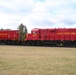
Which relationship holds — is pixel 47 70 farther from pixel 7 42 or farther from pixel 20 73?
pixel 7 42

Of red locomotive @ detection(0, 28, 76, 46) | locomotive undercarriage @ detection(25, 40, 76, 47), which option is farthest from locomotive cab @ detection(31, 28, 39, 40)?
locomotive undercarriage @ detection(25, 40, 76, 47)

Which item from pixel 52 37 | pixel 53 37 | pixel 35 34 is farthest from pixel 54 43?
pixel 35 34

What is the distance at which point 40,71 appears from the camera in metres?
12.3

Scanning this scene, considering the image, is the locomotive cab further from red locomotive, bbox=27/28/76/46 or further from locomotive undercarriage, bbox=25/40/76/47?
locomotive undercarriage, bbox=25/40/76/47

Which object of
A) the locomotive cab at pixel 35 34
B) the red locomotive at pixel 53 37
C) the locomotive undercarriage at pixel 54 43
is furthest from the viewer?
the locomotive cab at pixel 35 34

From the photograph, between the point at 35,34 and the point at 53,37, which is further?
the point at 35,34

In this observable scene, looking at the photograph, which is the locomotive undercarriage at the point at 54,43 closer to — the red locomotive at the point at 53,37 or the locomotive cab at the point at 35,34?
the red locomotive at the point at 53,37

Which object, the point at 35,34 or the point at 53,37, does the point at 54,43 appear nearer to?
the point at 53,37

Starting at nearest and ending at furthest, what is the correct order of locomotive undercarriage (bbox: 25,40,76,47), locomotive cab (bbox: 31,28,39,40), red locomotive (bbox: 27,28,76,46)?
locomotive undercarriage (bbox: 25,40,76,47)
red locomotive (bbox: 27,28,76,46)
locomotive cab (bbox: 31,28,39,40)

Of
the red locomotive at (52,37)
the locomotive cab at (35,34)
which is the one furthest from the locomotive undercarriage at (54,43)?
the locomotive cab at (35,34)

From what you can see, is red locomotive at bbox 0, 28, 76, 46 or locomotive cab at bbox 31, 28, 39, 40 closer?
red locomotive at bbox 0, 28, 76, 46

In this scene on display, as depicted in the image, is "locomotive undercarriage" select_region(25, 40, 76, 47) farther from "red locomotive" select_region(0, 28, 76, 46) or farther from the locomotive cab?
the locomotive cab

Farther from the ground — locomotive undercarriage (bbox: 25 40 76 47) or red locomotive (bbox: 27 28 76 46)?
red locomotive (bbox: 27 28 76 46)

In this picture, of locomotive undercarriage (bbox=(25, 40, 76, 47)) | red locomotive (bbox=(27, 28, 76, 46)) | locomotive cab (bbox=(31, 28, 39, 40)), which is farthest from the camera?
locomotive cab (bbox=(31, 28, 39, 40))
